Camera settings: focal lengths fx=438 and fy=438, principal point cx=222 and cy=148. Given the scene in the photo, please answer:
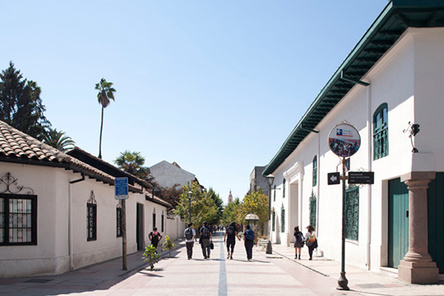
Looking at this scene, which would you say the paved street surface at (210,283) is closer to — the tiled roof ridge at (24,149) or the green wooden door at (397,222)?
the green wooden door at (397,222)

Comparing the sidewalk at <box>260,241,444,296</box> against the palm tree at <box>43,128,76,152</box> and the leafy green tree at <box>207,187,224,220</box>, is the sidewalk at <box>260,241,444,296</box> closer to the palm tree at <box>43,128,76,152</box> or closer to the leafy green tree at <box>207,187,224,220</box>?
the palm tree at <box>43,128,76,152</box>

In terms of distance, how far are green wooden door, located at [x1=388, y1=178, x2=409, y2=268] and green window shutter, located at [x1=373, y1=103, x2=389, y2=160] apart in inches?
41.2

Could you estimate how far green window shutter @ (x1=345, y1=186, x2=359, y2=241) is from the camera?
15.8m

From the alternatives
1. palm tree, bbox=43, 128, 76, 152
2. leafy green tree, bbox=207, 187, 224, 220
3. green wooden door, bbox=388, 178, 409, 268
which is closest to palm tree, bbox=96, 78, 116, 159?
palm tree, bbox=43, 128, 76, 152

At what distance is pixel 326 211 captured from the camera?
66.5ft

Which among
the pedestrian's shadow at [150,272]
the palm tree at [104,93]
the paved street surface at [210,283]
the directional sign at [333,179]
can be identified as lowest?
the pedestrian's shadow at [150,272]

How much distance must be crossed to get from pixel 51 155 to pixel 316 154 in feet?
46.6

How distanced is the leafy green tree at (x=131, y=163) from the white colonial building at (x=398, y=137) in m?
35.2

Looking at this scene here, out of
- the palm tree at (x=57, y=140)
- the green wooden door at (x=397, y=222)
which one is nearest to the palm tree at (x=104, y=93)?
the palm tree at (x=57, y=140)

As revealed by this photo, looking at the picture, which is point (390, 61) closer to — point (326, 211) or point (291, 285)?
point (291, 285)

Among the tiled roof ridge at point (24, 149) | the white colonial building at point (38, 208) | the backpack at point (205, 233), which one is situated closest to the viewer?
the tiled roof ridge at point (24, 149)

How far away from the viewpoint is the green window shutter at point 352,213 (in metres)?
15.8

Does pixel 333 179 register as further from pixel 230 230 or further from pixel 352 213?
pixel 230 230

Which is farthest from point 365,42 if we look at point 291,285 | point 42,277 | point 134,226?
point 134,226
